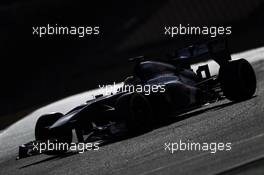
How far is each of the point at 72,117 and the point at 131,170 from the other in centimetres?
380

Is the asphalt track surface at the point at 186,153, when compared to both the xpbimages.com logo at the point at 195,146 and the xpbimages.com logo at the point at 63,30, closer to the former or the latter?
the xpbimages.com logo at the point at 195,146

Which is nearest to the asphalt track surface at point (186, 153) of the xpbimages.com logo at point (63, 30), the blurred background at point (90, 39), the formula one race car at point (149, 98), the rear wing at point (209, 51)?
the formula one race car at point (149, 98)

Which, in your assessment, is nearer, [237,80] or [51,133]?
[51,133]

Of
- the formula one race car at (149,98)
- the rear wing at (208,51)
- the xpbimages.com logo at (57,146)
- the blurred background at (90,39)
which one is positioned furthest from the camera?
the blurred background at (90,39)

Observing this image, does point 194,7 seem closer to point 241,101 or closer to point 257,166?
point 241,101

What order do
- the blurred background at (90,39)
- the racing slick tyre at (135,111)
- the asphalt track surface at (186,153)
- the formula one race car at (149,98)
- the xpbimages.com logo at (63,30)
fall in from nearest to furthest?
the asphalt track surface at (186,153) → the racing slick tyre at (135,111) → the formula one race car at (149,98) → the blurred background at (90,39) → the xpbimages.com logo at (63,30)

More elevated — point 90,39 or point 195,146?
point 90,39

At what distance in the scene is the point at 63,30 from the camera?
49.3 metres

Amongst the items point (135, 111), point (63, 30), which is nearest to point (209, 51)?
point (135, 111)

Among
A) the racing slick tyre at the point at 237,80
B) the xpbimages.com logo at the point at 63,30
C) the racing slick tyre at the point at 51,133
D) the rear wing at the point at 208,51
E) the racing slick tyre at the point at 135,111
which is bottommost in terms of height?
the racing slick tyre at the point at 51,133

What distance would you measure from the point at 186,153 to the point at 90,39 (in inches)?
1473

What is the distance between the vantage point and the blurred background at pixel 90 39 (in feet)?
124

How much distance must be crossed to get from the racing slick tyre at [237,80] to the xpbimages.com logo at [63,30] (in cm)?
3305

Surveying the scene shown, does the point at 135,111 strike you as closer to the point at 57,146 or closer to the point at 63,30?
the point at 57,146
